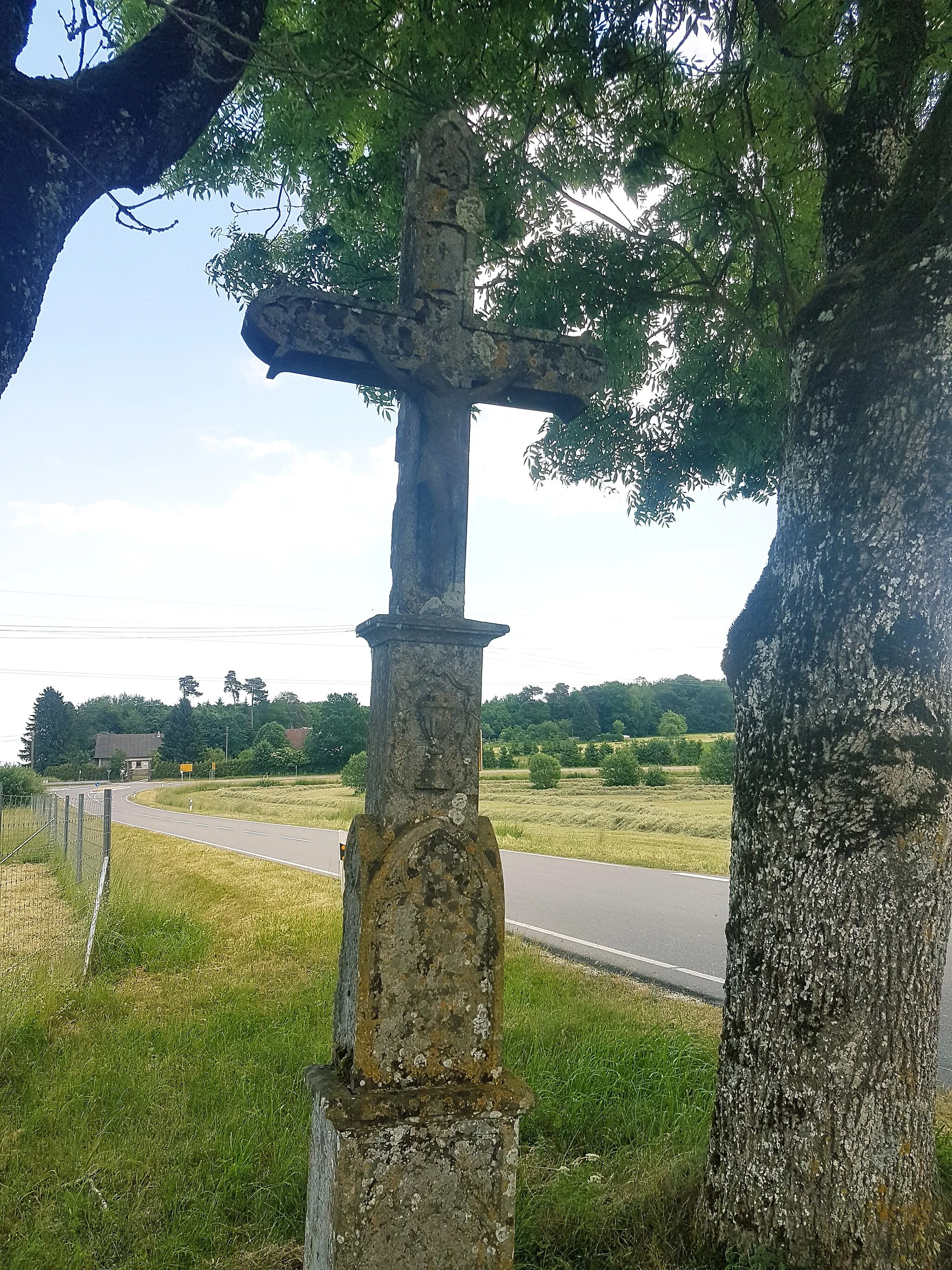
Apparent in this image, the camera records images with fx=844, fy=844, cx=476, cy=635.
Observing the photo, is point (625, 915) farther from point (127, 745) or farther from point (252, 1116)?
point (127, 745)

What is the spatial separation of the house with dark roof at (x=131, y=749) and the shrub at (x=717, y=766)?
7797cm

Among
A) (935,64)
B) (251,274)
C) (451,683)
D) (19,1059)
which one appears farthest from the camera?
(251,274)

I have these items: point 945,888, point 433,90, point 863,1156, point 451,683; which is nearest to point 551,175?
point 433,90

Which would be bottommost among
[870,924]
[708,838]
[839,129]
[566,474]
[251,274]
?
[708,838]

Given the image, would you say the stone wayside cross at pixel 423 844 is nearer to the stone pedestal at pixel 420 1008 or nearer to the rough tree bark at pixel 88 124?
the stone pedestal at pixel 420 1008

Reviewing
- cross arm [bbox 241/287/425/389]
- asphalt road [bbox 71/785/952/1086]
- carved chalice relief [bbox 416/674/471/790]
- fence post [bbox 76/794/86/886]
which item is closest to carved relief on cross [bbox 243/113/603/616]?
cross arm [bbox 241/287/425/389]

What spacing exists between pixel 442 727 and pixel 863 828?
1700 mm

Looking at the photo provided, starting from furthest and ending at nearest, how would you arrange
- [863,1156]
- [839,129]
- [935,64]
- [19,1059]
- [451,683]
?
[19,1059] < [935,64] < [839,129] < [863,1156] < [451,683]

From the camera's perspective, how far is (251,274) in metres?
6.43

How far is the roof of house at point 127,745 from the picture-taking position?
102 m

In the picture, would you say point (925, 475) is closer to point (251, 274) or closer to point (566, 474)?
point (566, 474)

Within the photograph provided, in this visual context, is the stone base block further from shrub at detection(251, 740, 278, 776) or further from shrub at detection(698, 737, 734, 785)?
shrub at detection(251, 740, 278, 776)

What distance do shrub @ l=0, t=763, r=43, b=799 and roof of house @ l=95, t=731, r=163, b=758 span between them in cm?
7921

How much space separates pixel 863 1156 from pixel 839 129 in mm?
4398
